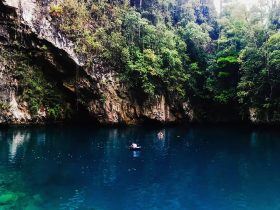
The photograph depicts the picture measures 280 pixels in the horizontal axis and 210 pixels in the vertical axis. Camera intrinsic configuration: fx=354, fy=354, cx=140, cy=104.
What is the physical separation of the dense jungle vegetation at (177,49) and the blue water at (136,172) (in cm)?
1011

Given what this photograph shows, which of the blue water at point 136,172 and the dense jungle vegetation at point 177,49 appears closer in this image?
the blue water at point 136,172

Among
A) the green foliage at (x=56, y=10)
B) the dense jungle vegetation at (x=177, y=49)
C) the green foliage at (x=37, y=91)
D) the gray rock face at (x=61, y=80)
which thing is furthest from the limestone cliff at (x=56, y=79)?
the dense jungle vegetation at (x=177, y=49)

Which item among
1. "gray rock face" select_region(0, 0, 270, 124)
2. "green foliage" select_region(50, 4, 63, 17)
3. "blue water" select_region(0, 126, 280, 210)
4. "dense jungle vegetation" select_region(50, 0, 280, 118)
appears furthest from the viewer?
"dense jungle vegetation" select_region(50, 0, 280, 118)

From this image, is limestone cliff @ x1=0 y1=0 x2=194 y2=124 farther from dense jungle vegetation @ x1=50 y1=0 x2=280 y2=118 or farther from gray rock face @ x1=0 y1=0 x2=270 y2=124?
dense jungle vegetation @ x1=50 y1=0 x2=280 y2=118

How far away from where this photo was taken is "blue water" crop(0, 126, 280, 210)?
17234mm

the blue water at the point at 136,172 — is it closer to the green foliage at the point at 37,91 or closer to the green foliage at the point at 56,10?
the green foliage at the point at 37,91

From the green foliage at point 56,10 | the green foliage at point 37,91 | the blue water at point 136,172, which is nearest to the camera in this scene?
the blue water at point 136,172

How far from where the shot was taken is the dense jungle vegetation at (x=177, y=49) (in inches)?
1722

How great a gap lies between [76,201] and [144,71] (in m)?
28.4

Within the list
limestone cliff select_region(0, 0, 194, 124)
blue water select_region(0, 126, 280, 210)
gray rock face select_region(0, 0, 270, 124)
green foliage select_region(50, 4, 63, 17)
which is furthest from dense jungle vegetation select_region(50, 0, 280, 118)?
blue water select_region(0, 126, 280, 210)

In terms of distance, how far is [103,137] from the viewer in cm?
3694

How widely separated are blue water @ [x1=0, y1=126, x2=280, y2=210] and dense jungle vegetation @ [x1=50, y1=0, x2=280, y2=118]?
10106mm

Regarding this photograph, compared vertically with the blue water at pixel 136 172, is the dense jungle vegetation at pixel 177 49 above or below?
above

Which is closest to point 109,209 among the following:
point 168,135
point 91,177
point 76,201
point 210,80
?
point 76,201
